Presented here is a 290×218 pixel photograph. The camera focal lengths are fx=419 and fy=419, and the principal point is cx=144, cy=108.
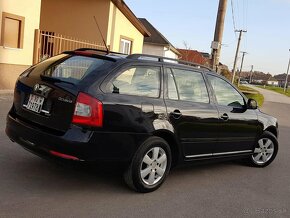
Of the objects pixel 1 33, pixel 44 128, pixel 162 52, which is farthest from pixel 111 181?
pixel 162 52

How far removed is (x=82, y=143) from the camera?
14.4 ft

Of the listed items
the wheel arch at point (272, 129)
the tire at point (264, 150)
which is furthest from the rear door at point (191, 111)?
the wheel arch at point (272, 129)

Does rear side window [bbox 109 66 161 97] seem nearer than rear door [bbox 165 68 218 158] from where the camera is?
Yes

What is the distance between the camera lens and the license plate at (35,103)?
4.75 metres

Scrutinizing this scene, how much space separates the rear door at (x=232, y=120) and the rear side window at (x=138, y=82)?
115 centimetres

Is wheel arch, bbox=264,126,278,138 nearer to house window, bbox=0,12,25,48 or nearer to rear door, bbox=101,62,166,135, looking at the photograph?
rear door, bbox=101,62,166,135

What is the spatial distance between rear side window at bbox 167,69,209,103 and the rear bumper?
2.75 ft

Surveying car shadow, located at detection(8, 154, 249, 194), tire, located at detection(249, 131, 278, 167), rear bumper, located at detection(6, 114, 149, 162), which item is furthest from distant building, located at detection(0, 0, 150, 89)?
rear bumper, located at detection(6, 114, 149, 162)

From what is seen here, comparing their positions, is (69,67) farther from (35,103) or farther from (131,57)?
(131,57)

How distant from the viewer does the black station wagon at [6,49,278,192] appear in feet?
14.6

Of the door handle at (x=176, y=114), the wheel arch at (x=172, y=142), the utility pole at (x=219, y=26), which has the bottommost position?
the wheel arch at (x=172, y=142)

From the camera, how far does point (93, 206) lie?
4.42 m

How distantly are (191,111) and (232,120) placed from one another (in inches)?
39.7

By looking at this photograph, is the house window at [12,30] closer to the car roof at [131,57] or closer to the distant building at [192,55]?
the car roof at [131,57]
